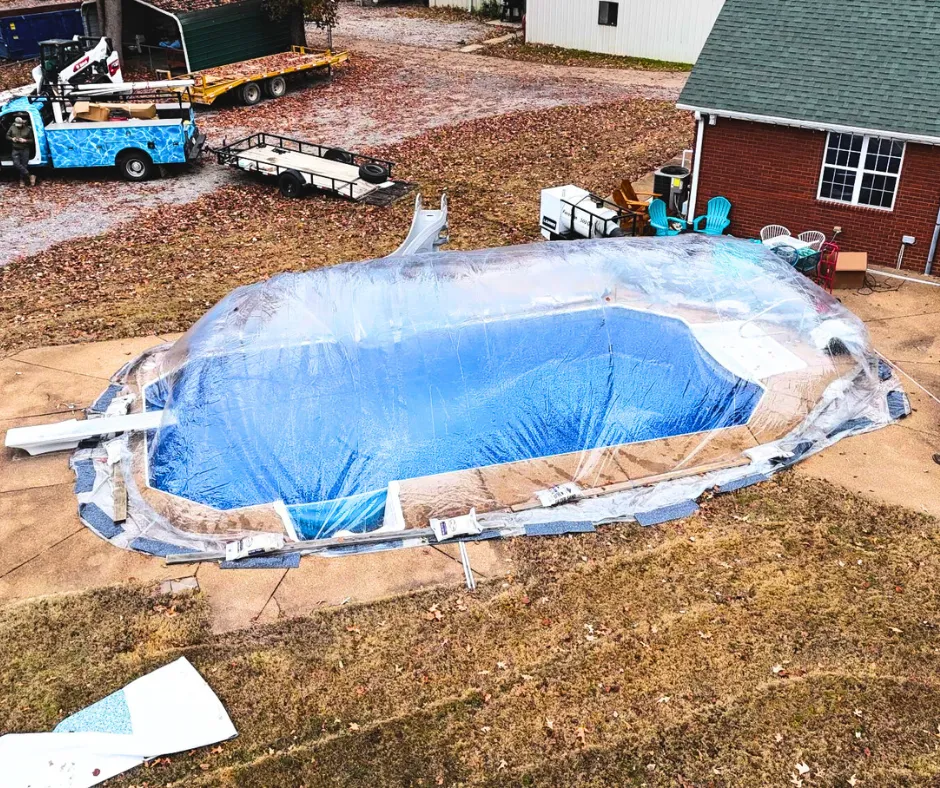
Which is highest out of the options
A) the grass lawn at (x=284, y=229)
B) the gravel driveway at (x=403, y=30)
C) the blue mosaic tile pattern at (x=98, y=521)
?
the gravel driveway at (x=403, y=30)

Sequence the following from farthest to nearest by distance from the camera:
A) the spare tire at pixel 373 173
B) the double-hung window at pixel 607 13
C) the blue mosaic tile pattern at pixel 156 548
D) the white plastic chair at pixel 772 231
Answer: the double-hung window at pixel 607 13
the spare tire at pixel 373 173
the white plastic chair at pixel 772 231
the blue mosaic tile pattern at pixel 156 548

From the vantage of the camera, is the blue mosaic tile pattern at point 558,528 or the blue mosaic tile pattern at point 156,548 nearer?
the blue mosaic tile pattern at point 156,548

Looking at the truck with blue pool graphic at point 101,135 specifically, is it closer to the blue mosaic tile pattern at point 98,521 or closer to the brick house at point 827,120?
the brick house at point 827,120

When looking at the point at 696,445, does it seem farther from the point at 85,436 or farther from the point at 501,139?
the point at 501,139

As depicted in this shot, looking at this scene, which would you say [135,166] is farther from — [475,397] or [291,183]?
[475,397]

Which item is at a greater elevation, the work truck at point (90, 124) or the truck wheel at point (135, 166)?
the work truck at point (90, 124)

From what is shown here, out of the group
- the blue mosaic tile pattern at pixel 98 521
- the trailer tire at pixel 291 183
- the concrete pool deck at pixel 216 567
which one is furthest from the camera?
the trailer tire at pixel 291 183

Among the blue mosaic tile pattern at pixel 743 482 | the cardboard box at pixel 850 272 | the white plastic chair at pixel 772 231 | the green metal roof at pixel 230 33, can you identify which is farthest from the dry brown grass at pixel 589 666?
the green metal roof at pixel 230 33

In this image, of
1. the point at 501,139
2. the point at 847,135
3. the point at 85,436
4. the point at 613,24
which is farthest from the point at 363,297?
the point at 613,24
